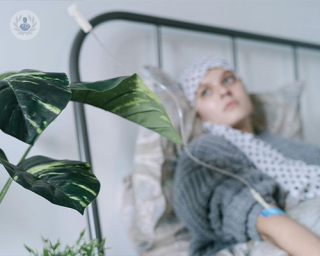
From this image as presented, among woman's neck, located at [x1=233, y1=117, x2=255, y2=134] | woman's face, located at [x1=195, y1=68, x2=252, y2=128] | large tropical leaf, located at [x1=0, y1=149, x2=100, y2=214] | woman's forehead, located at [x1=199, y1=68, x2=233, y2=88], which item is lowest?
woman's neck, located at [x1=233, y1=117, x2=255, y2=134]

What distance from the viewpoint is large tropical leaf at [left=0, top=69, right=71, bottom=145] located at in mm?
421

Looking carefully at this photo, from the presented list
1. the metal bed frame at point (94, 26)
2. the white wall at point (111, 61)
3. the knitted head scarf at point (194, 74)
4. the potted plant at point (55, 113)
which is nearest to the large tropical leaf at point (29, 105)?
the potted plant at point (55, 113)

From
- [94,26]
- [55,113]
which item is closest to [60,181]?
[55,113]

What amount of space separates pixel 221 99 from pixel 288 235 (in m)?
0.50

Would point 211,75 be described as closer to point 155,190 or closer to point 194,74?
point 194,74

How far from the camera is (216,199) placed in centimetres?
91

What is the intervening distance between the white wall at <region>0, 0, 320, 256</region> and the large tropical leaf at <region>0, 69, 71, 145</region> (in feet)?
0.80

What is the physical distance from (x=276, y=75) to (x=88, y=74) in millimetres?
887

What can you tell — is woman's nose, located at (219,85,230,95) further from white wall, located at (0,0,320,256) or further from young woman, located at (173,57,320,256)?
white wall, located at (0,0,320,256)

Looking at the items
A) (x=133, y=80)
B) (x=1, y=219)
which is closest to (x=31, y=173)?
(x=133, y=80)

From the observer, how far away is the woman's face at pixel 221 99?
3.74ft

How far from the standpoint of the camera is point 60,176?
518 millimetres

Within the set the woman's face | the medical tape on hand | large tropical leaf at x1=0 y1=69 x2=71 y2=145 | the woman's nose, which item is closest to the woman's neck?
the woman's face

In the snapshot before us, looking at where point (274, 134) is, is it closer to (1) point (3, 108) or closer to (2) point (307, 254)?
(2) point (307, 254)
